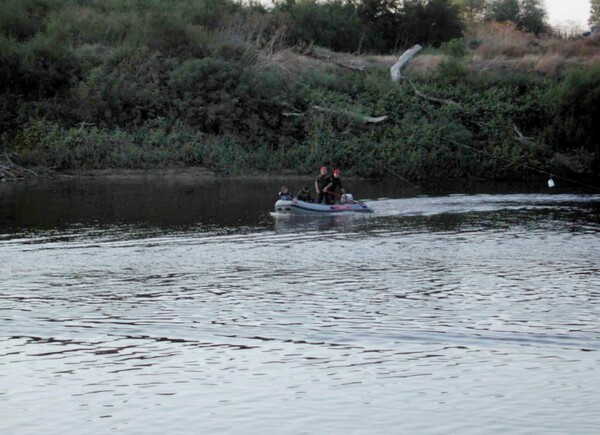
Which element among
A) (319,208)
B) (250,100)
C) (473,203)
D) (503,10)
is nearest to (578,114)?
(473,203)

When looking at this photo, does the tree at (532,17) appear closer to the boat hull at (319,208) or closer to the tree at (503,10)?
the tree at (503,10)

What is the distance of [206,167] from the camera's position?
165ft

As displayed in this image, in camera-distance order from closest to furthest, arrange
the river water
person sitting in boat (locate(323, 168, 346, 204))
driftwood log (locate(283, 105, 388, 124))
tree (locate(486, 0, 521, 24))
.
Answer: the river water, person sitting in boat (locate(323, 168, 346, 204)), driftwood log (locate(283, 105, 388, 124)), tree (locate(486, 0, 521, 24))

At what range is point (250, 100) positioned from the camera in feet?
176

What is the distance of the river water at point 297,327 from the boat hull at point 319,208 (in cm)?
223

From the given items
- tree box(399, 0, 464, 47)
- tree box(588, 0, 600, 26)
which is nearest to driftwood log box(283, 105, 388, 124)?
tree box(399, 0, 464, 47)

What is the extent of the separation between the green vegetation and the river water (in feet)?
61.0

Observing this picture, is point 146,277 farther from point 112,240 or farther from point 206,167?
point 206,167

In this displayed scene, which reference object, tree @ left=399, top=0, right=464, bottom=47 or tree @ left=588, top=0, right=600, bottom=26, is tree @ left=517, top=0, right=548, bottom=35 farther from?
tree @ left=399, top=0, right=464, bottom=47

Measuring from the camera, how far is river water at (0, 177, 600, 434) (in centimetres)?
1258

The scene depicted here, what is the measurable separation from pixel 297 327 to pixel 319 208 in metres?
18.3

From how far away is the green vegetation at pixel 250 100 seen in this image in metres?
50.3

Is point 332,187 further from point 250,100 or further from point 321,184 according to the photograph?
point 250,100

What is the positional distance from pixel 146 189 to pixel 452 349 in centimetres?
2902
